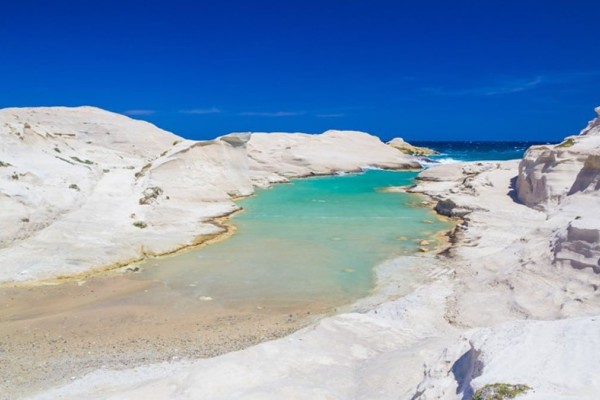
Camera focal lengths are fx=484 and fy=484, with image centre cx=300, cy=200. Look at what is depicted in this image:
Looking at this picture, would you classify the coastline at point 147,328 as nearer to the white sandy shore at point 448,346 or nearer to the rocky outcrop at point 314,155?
the white sandy shore at point 448,346

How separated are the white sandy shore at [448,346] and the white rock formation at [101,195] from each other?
7392 millimetres

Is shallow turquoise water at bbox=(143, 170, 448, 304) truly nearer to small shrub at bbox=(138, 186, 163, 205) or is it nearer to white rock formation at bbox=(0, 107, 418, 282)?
white rock formation at bbox=(0, 107, 418, 282)

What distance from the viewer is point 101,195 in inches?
803

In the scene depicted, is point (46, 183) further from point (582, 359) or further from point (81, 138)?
point (81, 138)

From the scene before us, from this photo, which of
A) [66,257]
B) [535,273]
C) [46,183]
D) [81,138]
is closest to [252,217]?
[46,183]

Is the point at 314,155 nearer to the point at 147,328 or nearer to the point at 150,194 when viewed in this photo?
the point at 150,194

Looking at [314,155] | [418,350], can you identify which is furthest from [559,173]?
[314,155]

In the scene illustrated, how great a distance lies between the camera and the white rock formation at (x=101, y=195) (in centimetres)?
1406

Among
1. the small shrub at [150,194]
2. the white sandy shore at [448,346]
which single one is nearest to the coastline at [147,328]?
A: the white sandy shore at [448,346]

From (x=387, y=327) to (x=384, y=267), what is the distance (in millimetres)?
6243

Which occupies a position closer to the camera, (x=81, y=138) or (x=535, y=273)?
(x=535, y=273)

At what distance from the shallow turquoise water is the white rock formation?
1607mm

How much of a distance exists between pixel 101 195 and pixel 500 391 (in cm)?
1943

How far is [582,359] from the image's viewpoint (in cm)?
421
